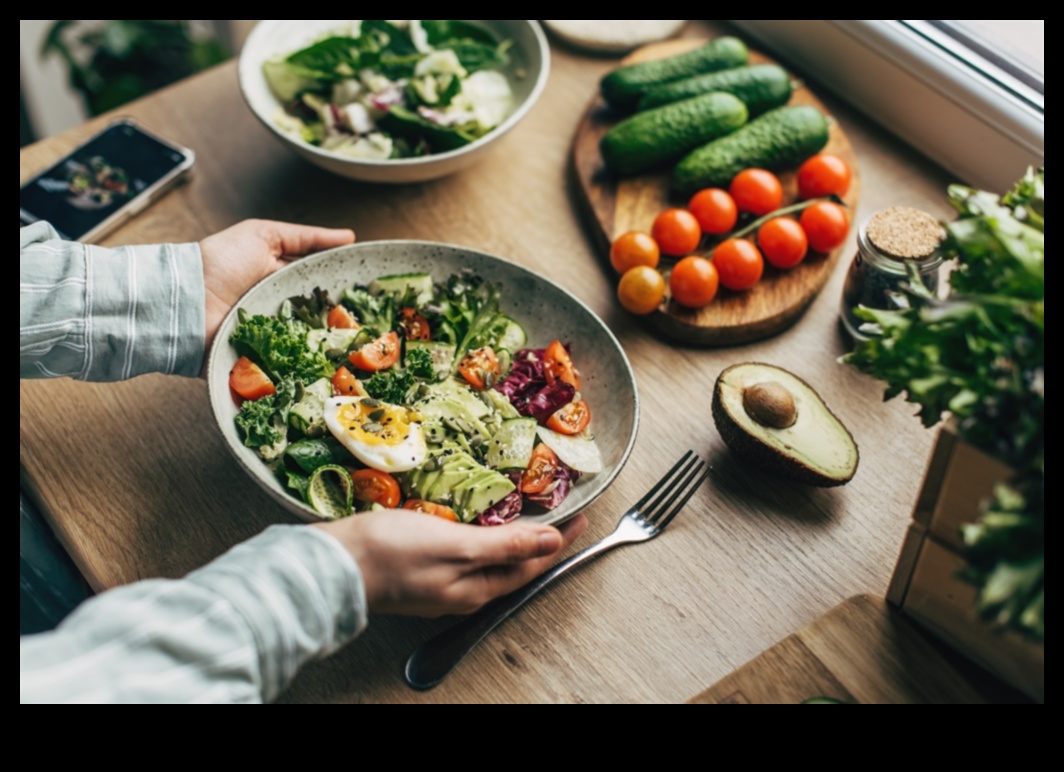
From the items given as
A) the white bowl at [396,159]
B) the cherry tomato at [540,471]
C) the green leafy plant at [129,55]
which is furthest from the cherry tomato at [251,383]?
the green leafy plant at [129,55]

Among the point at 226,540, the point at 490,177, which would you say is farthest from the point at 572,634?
the point at 490,177

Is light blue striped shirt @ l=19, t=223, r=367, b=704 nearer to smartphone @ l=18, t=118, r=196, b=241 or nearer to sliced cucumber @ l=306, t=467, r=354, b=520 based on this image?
sliced cucumber @ l=306, t=467, r=354, b=520

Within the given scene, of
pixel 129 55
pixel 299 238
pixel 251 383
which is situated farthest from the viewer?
pixel 129 55

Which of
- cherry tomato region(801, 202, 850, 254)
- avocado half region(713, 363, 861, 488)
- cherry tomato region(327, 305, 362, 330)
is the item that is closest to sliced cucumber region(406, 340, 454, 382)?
cherry tomato region(327, 305, 362, 330)

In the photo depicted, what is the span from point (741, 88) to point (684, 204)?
1.02 feet

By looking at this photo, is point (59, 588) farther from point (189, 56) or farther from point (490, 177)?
point (189, 56)

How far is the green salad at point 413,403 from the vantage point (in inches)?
51.5

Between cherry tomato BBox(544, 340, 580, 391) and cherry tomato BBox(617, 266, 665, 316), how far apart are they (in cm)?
24

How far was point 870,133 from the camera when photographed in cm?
209

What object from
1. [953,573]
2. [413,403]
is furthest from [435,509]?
[953,573]

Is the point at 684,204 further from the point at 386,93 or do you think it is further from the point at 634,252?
the point at 386,93

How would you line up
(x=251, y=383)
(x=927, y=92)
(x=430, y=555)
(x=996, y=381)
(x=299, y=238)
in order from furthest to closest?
(x=927, y=92), (x=299, y=238), (x=251, y=383), (x=430, y=555), (x=996, y=381)

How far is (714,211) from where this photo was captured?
179cm

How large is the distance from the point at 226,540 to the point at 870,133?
1.67 meters
